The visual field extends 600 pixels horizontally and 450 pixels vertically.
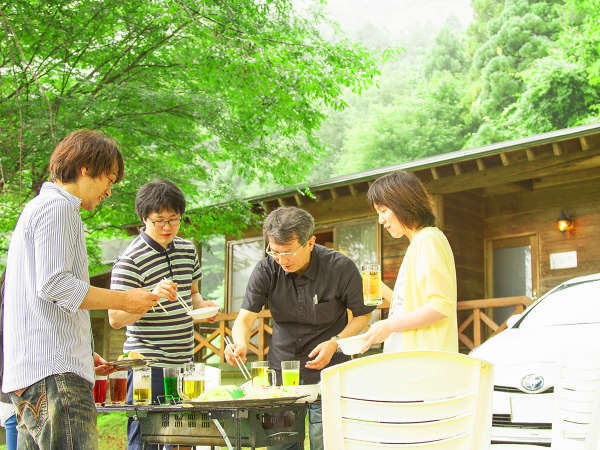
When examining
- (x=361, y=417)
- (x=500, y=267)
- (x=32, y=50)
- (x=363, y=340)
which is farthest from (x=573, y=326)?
(x=32, y=50)

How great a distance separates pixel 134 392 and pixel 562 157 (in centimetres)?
673

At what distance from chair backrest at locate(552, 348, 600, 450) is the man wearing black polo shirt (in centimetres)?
122

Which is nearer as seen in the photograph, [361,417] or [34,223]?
[361,417]

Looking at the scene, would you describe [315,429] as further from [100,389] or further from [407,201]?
[407,201]

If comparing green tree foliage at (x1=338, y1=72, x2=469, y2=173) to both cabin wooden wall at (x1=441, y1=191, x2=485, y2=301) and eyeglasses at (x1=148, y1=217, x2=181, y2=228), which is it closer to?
cabin wooden wall at (x1=441, y1=191, x2=485, y2=301)

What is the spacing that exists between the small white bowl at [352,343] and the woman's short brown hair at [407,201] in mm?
626

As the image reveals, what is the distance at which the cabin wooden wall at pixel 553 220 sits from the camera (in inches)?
359

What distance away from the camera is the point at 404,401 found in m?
2.09

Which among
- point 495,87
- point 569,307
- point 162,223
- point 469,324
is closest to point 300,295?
point 162,223

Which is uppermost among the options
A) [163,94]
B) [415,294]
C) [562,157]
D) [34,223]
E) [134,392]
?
[163,94]

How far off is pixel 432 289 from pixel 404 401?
2.62ft

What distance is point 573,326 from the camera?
480cm

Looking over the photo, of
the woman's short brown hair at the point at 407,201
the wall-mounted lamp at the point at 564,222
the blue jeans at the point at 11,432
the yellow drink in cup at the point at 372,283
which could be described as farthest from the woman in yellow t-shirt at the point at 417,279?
the wall-mounted lamp at the point at 564,222

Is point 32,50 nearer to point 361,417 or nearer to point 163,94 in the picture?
point 163,94
